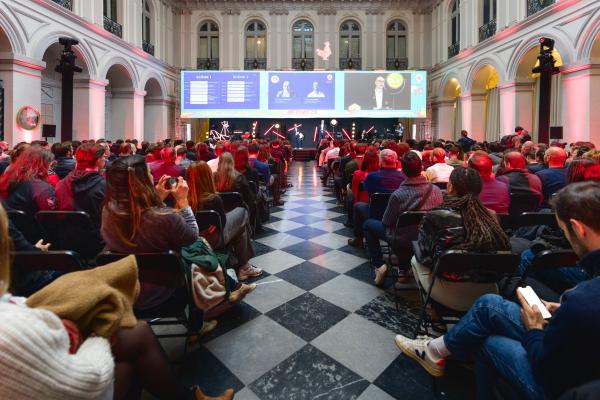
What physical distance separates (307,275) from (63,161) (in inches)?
119

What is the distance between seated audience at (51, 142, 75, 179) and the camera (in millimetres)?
3801

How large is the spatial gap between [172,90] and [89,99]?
5.94 m

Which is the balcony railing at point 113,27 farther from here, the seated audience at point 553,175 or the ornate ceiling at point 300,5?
the seated audience at point 553,175

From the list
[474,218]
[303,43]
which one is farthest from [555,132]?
[303,43]

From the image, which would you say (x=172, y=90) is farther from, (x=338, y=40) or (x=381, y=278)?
(x=381, y=278)

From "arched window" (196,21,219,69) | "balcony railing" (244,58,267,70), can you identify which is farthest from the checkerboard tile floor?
"arched window" (196,21,219,69)

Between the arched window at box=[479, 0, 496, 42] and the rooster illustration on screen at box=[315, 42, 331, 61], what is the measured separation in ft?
20.5

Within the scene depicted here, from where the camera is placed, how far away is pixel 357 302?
2621mm

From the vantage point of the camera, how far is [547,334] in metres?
1.02

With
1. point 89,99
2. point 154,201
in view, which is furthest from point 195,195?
point 89,99

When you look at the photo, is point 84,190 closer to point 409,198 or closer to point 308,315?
point 308,315

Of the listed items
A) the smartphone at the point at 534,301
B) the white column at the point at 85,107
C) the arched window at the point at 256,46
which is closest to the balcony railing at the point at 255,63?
the arched window at the point at 256,46

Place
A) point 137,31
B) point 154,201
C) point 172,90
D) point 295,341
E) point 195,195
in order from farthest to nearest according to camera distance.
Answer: point 172,90
point 137,31
point 195,195
point 295,341
point 154,201

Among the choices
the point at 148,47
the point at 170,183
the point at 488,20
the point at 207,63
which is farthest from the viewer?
the point at 207,63
